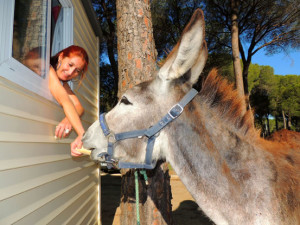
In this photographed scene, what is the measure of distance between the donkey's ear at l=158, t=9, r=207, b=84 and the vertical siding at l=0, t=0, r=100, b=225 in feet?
4.10

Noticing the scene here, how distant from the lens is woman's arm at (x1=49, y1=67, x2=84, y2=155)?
2.46m

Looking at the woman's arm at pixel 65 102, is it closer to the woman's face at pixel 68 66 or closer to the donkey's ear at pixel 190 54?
the woman's face at pixel 68 66

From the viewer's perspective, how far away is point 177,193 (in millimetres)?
8570

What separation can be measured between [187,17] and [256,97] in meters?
16.0

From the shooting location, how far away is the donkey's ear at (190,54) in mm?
1587

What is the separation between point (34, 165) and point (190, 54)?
1.76m

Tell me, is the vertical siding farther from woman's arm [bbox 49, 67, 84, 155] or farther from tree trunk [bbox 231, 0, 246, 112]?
tree trunk [bbox 231, 0, 246, 112]

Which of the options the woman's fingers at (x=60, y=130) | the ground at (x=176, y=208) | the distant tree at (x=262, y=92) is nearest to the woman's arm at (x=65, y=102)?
Result: the woman's fingers at (x=60, y=130)

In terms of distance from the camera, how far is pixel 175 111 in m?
1.83

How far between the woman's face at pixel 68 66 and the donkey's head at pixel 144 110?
997mm

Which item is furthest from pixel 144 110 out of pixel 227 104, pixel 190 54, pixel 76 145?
pixel 76 145

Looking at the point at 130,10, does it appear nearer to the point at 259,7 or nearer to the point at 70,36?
the point at 70,36

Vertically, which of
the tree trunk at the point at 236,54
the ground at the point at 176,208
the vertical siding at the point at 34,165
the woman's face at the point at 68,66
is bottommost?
the ground at the point at 176,208

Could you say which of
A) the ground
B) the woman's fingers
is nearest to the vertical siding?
the woman's fingers
